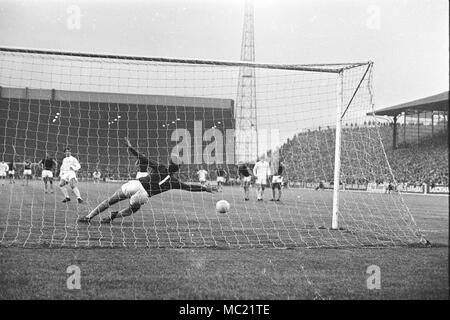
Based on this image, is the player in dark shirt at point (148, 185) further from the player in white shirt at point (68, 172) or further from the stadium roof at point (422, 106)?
the stadium roof at point (422, 106)

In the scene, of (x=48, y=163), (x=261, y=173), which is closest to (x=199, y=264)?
(x=261, y=173)

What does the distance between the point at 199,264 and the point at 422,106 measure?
145ft

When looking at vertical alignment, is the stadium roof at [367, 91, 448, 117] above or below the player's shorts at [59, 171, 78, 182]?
above

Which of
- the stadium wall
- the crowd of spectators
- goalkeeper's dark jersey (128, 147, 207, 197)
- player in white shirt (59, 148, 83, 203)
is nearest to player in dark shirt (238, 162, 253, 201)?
the stadium wall

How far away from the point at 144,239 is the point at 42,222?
2874 mm

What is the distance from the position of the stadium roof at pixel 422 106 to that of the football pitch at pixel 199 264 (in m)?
37.7

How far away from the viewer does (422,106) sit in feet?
148

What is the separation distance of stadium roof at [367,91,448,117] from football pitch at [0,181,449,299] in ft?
124

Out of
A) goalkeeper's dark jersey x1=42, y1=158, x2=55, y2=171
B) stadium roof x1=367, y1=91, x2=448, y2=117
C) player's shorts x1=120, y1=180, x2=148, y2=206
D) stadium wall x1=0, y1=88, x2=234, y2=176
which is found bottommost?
player's shorts x1=120, y1=180, x2=148, y2=206

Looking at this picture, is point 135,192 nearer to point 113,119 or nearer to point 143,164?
point 143,164

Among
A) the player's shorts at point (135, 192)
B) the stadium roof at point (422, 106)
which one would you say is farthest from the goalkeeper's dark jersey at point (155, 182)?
the stadium roof at point (422, 106)

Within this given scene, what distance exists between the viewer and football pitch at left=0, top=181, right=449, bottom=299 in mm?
4371

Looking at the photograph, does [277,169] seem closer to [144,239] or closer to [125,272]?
[144,239]

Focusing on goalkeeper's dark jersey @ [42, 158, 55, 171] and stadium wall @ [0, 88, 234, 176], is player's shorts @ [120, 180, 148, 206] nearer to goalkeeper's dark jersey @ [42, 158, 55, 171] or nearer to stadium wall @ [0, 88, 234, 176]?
goalkeeper's dark jersey @ [42, 158, 55, 171]
